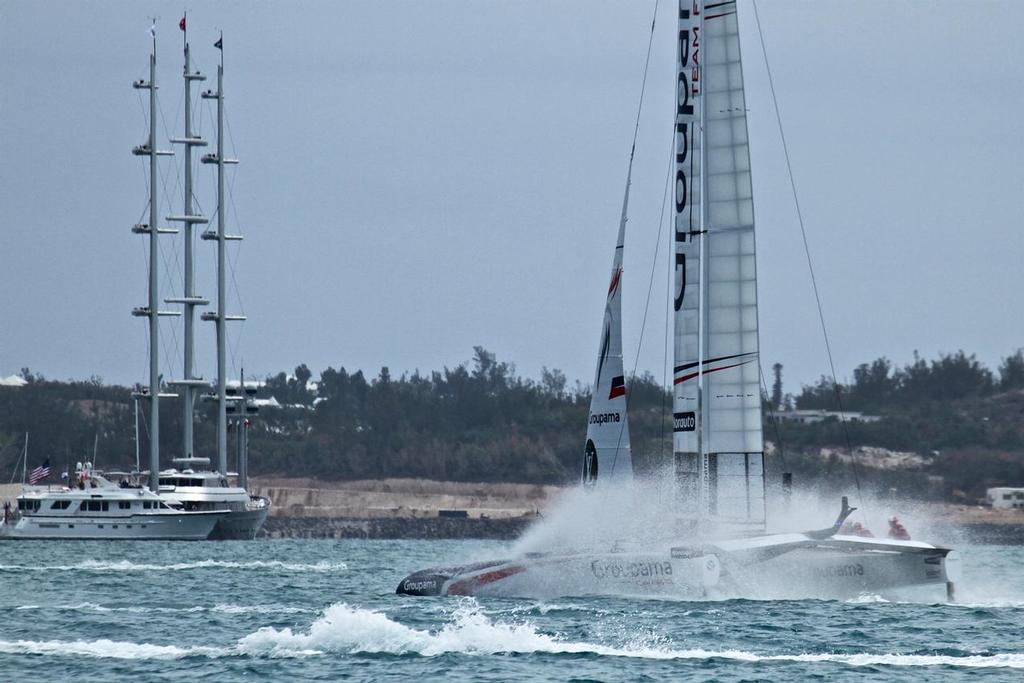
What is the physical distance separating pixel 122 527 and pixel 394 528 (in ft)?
79.6

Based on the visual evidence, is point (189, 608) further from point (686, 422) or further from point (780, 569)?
point (780, 569)

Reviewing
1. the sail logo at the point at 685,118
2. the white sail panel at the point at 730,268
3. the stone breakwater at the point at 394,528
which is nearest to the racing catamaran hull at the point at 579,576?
the white sail panel at the point at 730,268

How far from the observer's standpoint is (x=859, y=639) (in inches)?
1134

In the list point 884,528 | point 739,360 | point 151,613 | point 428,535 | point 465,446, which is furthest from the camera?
point 465,446

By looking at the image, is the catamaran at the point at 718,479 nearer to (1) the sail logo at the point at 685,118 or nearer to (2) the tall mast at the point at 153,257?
(1) the sail logo at the point at 685,118

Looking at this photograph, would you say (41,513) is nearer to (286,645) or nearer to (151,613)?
(151,613)

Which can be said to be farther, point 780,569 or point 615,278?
point 615,278

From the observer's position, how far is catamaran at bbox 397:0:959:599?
35.0 metres

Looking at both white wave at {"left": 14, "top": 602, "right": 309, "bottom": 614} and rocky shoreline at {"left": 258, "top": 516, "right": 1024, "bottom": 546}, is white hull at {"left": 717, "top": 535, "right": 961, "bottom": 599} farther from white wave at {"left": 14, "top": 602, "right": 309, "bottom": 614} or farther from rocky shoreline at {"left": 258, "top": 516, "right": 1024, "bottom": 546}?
rocky shoreline at {"left": 258, "top": 516, "right": 1024, "bottom": 546}

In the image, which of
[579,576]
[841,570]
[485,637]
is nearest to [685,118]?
[579,576]

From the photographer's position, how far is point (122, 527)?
8788 cm

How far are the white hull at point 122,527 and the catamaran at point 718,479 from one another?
5153cm

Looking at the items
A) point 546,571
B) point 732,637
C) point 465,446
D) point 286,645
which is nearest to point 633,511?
point 546,571

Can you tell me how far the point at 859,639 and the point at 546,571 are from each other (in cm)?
920
